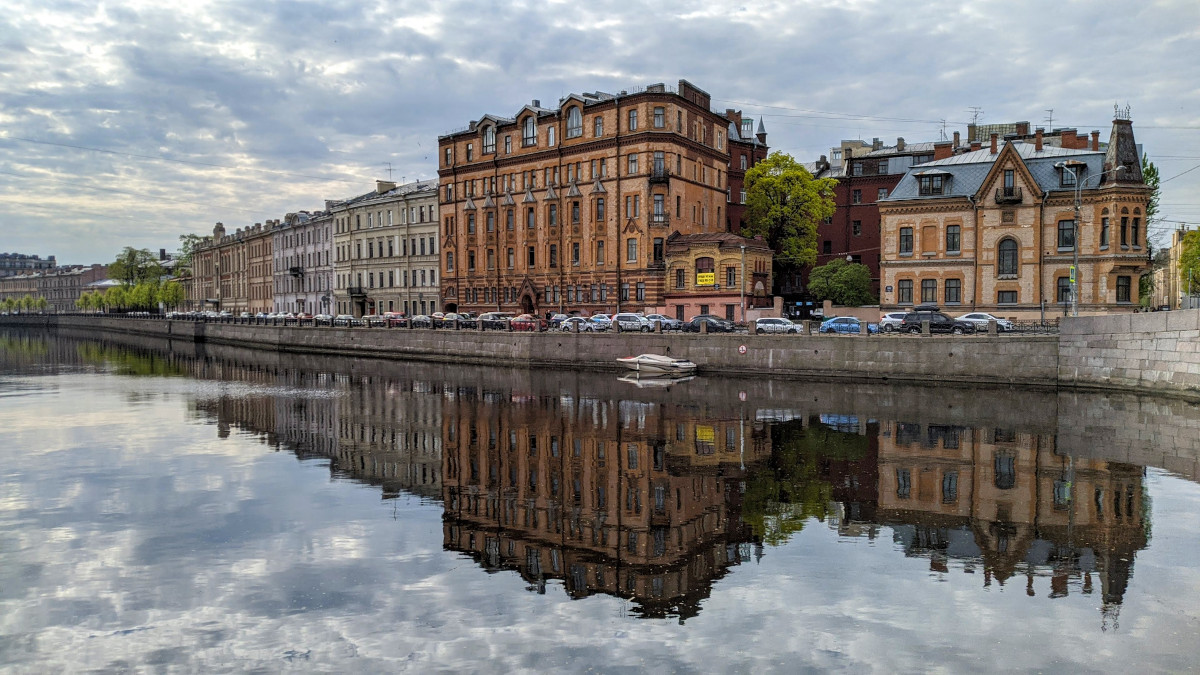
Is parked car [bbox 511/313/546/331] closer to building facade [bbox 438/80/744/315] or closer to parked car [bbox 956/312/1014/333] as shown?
building facade [bbox 438/80/744/315]

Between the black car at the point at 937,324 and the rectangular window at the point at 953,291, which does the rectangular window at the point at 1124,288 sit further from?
the black car at the point at 937,324

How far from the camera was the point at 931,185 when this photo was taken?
63875 millimetres

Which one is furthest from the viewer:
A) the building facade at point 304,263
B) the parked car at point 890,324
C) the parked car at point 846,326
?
the building facade at point 304,263

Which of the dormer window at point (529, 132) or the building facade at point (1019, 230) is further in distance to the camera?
the dormer window at point (529, 132)

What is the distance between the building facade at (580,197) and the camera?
71.4 m

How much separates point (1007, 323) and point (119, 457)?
45.4 metres

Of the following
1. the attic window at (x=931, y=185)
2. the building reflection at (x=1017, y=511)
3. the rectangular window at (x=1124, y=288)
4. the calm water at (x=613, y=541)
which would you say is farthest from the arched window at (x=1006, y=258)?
the building reflection at (x=1017, y=511)

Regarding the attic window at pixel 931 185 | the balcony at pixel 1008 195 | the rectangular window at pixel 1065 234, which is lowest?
the rectangular window at pixel 1065 234

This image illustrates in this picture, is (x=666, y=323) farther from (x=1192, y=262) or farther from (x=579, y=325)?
(x=1192, y=262)

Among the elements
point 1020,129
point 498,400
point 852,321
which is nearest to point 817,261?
point 1020,129

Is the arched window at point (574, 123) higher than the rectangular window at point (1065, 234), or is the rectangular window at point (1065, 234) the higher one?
the arched window at point (574, 123)

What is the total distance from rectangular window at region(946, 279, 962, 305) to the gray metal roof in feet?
21.1

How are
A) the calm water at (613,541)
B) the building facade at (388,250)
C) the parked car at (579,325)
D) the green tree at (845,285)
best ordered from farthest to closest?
the building facade at (388,250) → the green tree at (845,285) → the parked car at (579,325) → the calm water at (613,541)

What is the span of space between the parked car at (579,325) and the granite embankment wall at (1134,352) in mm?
30696
